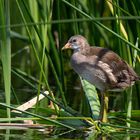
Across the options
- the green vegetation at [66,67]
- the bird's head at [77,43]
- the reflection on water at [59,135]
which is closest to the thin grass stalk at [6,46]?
the green vegetation at [66,67]

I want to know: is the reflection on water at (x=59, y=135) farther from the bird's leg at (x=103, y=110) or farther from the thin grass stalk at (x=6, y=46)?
the bird's leg at (x=103, y=110)

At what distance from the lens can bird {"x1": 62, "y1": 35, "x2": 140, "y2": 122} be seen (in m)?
5.48

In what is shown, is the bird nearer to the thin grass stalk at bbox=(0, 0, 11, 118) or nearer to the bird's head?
the bird's head

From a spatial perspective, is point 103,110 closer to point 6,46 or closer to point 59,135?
Answer: point 59,135

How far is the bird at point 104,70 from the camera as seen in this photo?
5480 mm

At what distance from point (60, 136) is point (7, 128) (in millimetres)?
430

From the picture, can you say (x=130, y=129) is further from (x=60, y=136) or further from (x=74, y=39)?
(x=74, y=39)

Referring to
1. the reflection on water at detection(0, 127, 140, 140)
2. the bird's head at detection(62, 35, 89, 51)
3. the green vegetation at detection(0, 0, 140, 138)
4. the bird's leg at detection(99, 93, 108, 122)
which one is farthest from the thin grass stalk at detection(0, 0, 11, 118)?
the bird's head at detection(62, 35, 89, 51)

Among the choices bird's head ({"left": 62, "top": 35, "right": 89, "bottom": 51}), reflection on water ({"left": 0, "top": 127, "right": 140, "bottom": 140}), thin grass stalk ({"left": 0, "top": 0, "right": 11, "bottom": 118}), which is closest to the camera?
thin grass stalk ({"left": 0, "top": 0, "right": 11, "bottom": 118})

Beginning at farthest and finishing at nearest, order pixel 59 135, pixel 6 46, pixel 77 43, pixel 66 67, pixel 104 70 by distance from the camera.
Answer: pixel 66 67 < pixel 77 43 < pixel 104 70 < pixel 59 135 < pixel 6 46

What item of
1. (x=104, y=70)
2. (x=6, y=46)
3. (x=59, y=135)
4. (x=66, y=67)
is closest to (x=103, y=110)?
(x=104, y=70)

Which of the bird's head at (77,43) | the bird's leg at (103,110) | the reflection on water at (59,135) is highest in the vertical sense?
the bird's head at (77,43)

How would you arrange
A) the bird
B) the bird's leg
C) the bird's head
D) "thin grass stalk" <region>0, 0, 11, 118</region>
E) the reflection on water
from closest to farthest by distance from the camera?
"thin grass stalk" <region>0, 0, 11, 118</region>
the reflection on water
the bird's leg
the bird
the bird's head

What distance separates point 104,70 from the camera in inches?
217
